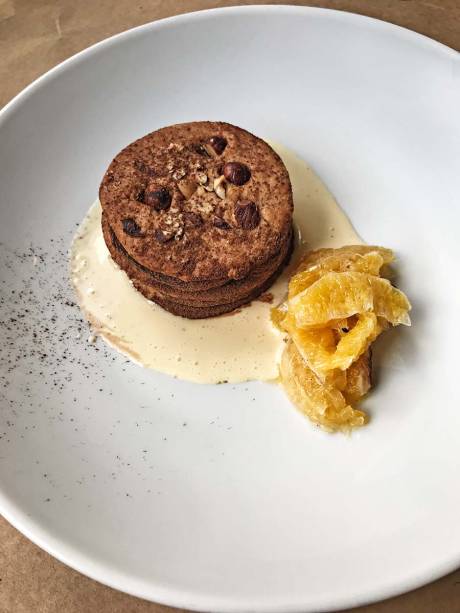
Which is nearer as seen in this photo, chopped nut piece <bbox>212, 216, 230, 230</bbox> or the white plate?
the white plate

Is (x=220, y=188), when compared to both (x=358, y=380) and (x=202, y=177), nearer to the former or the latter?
(x=202, y=177)

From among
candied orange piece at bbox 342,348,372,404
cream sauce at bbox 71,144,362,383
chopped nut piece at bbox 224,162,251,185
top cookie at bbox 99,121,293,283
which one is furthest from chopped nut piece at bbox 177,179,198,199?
candied orange piece at bbox 342,348,372,404

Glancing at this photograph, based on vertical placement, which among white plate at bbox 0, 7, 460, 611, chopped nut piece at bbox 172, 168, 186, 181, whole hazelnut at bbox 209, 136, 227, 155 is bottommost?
white plate at bbox 0, 7, 460, 611

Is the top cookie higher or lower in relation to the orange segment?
higher

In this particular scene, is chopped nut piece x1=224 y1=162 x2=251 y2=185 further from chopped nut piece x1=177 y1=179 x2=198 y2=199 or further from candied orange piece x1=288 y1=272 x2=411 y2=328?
candied orange piece x1=288 y1=272 x2=411 y2=328

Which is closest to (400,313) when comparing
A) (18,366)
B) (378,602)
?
(378,602)

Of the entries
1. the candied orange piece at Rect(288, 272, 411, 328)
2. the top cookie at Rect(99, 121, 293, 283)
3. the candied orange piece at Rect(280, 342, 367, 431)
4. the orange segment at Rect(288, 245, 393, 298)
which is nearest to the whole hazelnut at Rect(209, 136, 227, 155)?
the top cookie at Rect(99, 121, 293, 283)

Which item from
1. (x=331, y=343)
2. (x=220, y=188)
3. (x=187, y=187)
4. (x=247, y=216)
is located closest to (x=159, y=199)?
(x=187, y=187)

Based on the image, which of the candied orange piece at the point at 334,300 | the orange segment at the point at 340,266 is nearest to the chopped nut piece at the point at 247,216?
the orange segment at the point at 340,266

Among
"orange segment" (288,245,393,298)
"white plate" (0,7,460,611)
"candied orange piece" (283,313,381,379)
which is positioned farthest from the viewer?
"orange segment" (288,245,393,298)

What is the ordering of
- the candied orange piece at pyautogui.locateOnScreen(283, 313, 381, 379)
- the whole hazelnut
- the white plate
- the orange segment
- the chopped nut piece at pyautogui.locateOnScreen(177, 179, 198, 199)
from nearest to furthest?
the white plate → the candied orange piece at pyautogui.locateOnScreen(283, 313, 381, 379) → the orange segment → the chopped nut piece at pyautogui.locateOnScreen(177, 179, 198, 199) → the whole hazelnut
